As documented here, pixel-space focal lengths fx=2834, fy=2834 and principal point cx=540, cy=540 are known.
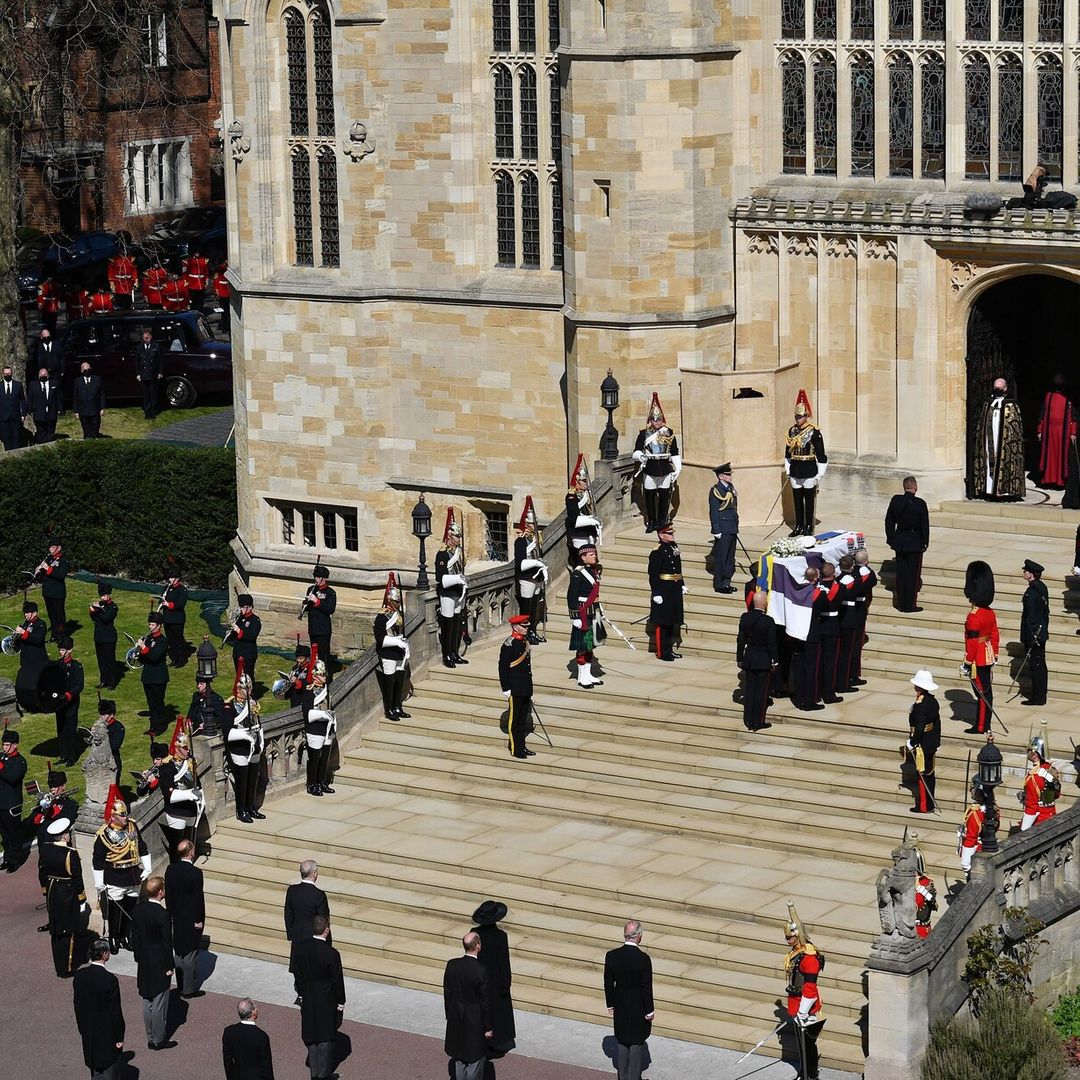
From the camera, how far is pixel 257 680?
45156 mm

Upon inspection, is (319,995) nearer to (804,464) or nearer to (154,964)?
(154,964)

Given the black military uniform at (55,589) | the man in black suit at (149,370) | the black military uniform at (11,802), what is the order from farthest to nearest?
the man in black suit at (149,370) → the black military uniform at (55,589) → the black military uniform at (11,802)

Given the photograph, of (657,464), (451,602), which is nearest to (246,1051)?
(451,602)

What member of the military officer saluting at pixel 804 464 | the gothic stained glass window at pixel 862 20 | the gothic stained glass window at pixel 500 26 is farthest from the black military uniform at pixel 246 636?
the gothic stained glass window at pixel 862 20

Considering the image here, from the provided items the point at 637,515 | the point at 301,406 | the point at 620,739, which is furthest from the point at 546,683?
the point at 301,406

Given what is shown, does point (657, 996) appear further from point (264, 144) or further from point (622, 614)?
point (264, 144)

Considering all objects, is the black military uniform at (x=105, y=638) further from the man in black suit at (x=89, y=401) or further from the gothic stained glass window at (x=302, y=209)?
the man in black suit at (x=89, y=401)

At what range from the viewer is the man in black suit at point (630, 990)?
93.8ft

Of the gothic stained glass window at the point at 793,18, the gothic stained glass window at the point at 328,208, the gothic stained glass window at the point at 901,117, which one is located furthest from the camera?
the gothic stained glass window at the point at 328,208

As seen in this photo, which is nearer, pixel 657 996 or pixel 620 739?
pixel 657 996

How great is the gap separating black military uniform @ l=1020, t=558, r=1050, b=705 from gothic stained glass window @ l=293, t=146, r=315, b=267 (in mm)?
15962

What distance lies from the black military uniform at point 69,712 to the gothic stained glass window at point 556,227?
9671 millimetres

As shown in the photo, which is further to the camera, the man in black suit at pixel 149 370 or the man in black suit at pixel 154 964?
the man in black suit at pixel 149 370

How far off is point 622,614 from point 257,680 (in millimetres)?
8171
